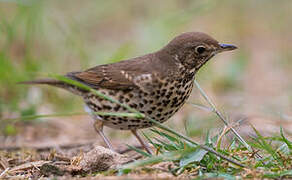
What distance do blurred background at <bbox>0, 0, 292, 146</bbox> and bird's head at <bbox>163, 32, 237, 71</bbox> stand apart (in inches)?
26.9

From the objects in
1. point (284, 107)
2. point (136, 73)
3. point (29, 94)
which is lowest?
point (284, 107)

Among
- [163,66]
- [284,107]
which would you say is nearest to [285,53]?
[284,107]

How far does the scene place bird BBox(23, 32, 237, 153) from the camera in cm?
462

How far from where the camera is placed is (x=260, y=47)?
36.5 ft

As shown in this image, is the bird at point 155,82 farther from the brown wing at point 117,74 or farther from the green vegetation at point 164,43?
the green vegetation at point 164,43

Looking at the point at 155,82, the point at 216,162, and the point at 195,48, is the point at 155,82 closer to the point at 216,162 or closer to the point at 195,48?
the point at 195,48

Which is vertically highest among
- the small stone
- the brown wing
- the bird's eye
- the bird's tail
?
the bird's eye

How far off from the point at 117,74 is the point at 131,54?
A: 11.0ft

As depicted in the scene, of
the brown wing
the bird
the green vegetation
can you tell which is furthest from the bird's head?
the green vegetation

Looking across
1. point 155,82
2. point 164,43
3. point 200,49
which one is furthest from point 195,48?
point 164,43

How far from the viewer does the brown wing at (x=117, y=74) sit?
4.91 metres

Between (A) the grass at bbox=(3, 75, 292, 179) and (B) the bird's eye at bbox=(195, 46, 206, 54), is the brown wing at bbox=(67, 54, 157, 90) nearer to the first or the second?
(B) the bird's eye at bbox=(195, 46, 206, 54)

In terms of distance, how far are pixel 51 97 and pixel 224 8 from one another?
19.4ft

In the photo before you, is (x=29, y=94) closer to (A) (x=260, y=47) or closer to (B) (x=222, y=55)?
(B) (x=222, y=55)
